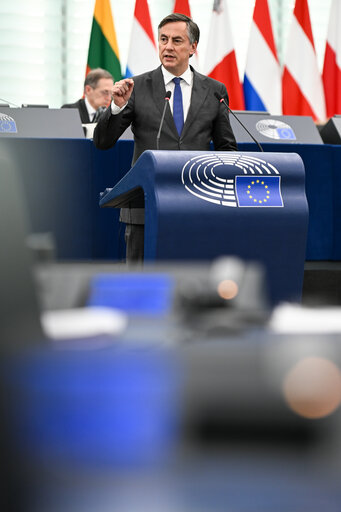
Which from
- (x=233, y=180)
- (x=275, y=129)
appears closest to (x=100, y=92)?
(x=275, y=129)

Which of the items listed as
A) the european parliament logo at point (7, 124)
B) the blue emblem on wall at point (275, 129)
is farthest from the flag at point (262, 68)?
the european parliament logo at point (7, 124)

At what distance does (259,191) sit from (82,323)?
1379mm

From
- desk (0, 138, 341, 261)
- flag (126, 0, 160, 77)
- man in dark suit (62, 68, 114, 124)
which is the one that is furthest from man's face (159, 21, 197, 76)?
flag (126, 0, 160, 77)

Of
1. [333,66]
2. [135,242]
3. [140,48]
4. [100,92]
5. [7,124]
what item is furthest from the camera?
[333,66]

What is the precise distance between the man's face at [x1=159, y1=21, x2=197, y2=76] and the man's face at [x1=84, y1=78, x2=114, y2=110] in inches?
97.1

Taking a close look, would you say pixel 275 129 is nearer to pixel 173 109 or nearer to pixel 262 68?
pixel 173 109

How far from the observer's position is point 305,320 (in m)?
0.44

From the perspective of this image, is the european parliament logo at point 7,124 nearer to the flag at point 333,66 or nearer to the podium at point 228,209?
the podium at point 228,209

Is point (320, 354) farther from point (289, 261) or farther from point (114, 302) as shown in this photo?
point (289, 261)

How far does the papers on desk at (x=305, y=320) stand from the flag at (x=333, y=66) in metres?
6.50

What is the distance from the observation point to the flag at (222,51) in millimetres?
6363

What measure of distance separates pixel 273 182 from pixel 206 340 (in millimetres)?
1418

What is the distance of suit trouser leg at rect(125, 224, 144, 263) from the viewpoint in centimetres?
217

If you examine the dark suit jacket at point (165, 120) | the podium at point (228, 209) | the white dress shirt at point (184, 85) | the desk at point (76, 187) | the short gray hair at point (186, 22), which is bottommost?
the desk at point (76, 187)
